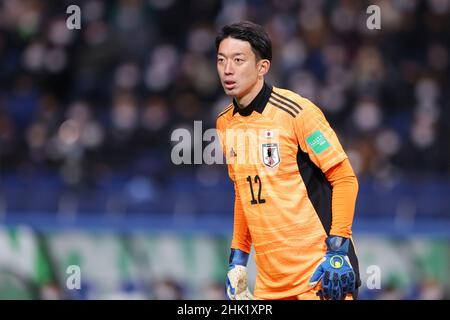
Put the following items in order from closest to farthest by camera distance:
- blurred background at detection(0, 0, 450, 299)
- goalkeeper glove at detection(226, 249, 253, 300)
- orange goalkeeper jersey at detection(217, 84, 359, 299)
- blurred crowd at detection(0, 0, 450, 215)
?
1. orange goalkeeper jersey at detection(217, 84, 359, 299)
2. goalkeeper glove at detection(226, 249, 253, 300)
3. blurred background at detection(0, 0, 450, 299)
4. blurred crowd at detection(0, 0, 450, 215)

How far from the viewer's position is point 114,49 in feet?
47.1

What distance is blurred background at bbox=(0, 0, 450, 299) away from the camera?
36.0 feet

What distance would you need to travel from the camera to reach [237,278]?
19.7 ft

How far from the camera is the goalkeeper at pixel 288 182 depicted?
5434 millimetres

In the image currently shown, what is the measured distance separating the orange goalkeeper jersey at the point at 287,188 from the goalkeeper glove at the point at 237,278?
305 mm

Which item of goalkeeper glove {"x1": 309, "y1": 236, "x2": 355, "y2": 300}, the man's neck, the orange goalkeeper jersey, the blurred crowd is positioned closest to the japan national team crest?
the orange goalkeeper jersey

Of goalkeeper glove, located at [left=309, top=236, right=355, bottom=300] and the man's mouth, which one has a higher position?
the man's mouth

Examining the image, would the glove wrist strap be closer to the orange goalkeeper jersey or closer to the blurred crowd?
the orange goalkeeper jersey

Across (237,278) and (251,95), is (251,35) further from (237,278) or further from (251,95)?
(237,278)

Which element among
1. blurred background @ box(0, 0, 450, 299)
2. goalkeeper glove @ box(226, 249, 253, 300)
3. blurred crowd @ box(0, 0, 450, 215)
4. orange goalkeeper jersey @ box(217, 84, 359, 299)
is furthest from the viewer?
blurred crowd @ box(0, 0, 450, 215)

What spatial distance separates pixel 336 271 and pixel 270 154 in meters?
0.76

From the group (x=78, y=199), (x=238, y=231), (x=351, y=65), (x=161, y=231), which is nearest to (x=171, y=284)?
(x=161, y=231)

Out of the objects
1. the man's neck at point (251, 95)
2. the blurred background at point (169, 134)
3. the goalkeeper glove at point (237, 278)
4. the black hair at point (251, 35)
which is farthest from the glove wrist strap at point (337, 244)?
the blurred background at point (169, 134)

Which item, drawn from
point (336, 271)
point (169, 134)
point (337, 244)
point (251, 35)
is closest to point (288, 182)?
point (337, 244)
